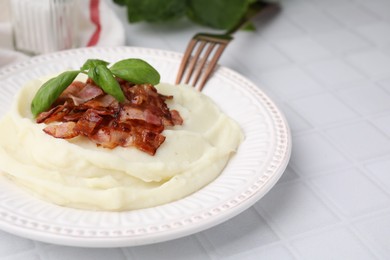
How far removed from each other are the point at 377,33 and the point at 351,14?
0.89 ft

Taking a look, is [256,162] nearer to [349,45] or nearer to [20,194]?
[20,194]

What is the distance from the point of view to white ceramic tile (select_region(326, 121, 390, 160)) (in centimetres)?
282

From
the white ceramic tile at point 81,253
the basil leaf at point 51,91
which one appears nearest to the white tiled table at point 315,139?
the white ceramic tile at point 81,253

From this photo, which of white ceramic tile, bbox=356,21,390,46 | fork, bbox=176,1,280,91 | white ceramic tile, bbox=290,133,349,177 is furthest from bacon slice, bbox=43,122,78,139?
white ceramic tile, bbox=356,21,390,46

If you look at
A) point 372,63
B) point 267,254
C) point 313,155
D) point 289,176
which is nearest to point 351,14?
point 372,63

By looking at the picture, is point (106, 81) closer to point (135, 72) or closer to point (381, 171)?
point (135, 72)

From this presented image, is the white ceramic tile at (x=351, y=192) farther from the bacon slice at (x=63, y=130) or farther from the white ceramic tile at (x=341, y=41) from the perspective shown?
the white ceramic tile at (x=341, y=41)

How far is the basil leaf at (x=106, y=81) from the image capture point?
2418 mm

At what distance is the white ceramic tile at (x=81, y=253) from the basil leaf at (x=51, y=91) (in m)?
0.54

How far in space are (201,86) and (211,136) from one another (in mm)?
466

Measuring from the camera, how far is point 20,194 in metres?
2.25

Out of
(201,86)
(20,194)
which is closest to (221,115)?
(201,86)

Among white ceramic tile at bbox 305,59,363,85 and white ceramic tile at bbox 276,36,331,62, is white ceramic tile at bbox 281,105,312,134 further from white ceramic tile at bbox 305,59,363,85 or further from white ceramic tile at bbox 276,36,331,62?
white ceramic tile at bbox 276,36,331,62

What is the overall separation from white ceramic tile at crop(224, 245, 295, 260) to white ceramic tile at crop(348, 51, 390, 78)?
152 cm
